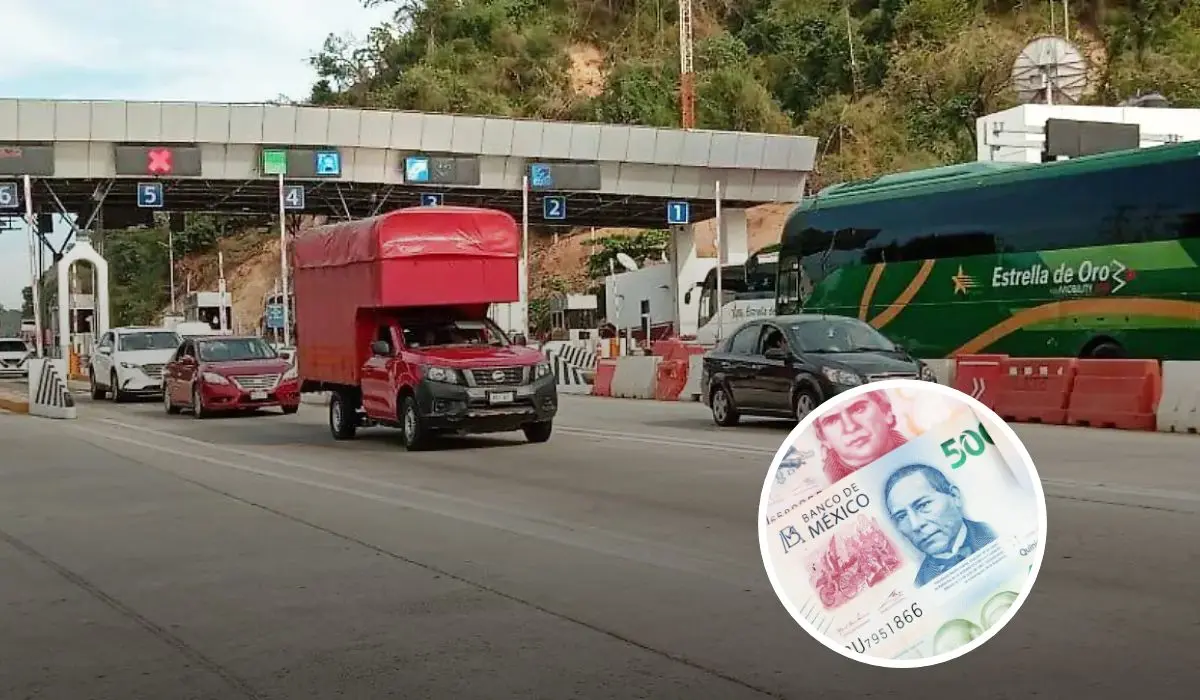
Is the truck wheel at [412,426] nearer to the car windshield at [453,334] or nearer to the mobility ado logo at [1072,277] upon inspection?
the car windshield at [453,334]

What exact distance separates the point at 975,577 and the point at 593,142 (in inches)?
1637

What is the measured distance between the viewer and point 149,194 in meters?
42.0

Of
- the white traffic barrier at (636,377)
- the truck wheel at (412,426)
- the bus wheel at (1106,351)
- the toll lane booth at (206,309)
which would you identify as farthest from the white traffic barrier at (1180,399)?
the toll lane booth at (206,309)

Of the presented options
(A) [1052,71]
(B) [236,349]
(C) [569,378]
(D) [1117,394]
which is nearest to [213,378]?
(B) [236,349]

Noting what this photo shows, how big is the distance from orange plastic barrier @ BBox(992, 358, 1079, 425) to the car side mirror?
11.4ft

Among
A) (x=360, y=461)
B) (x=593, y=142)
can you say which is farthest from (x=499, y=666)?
(x=593, y=142)

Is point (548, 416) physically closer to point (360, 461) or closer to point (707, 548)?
point (360, 461)

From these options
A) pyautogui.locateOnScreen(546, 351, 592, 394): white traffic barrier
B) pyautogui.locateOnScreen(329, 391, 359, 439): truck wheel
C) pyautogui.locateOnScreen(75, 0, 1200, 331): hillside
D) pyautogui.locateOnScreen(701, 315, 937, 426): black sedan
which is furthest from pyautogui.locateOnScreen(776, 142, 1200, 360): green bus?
pyautogui.locateOnScreen(75, 0, 1200, 331): hillside

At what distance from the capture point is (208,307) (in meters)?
67.0

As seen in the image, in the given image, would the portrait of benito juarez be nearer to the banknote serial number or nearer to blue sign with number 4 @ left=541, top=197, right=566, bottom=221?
the banknote serial number

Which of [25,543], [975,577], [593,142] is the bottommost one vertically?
[25,543]

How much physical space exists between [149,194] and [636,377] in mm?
20422

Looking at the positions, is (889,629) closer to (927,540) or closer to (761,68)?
(927,540)

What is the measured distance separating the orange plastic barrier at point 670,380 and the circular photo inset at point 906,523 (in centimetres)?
2316
